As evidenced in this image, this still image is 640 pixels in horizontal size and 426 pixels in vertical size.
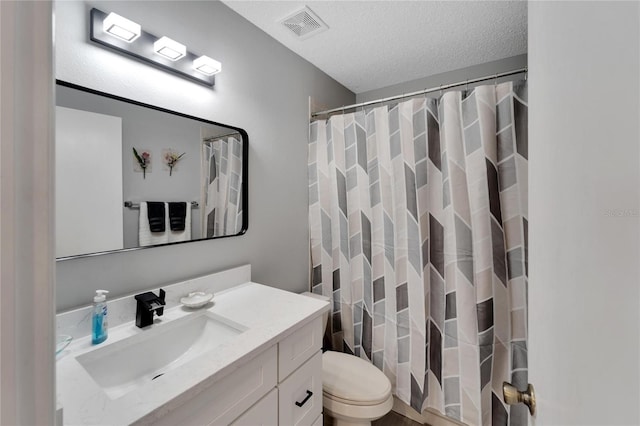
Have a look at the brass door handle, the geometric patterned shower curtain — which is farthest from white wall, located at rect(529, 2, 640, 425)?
the geometric patterned shower curtain

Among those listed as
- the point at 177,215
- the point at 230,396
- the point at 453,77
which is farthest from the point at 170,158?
the point at 453,77

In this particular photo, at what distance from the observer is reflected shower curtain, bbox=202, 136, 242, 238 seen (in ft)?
4.61

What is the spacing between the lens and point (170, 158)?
125 cm

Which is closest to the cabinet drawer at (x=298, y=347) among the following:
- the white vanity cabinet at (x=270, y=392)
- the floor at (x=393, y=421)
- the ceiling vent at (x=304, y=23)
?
the white vanity cabinet at (x=270, y=392)

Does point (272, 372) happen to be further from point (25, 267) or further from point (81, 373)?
point (25, 267)

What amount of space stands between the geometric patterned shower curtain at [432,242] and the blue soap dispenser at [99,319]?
4.37 feet

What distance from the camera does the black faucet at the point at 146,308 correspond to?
1060mm

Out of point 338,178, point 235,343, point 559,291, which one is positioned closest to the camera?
point 559,291

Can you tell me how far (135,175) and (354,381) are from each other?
1491 millimetres

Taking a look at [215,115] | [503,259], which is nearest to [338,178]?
[215,115]

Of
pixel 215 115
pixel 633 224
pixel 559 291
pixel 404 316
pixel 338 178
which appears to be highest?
pixel 215 115

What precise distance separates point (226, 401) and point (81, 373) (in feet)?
1.36

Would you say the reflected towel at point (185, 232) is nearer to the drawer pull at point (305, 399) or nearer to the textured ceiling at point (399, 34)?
the drawer pull at point (305, 399)

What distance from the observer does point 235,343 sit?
92cm
